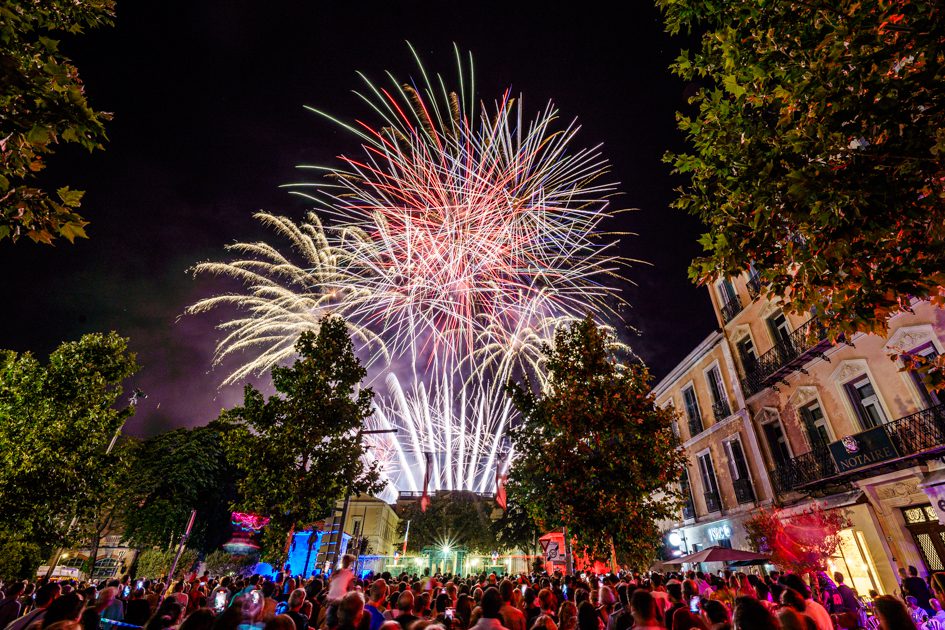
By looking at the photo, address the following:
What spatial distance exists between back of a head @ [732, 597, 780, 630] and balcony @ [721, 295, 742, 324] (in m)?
24.5

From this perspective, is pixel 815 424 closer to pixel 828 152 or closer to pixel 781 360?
pixel 781 360

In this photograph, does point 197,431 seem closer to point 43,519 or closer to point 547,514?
point 43,519

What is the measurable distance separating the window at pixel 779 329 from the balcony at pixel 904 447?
532cm

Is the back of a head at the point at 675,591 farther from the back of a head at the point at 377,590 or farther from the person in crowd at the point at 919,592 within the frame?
the person in crowd at the point at 919,592

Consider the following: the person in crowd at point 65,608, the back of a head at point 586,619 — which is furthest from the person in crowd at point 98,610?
the back of a head at point 586,619

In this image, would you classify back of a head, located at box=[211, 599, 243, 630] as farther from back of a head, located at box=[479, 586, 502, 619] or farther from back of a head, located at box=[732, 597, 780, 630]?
back of a head, located at box=[732, 597, 780, 630]

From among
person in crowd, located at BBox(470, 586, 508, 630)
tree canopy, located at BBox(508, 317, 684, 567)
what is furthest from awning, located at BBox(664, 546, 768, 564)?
person in crowd, located at BBox(470, 586, 508, 630)

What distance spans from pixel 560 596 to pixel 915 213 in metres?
12.2

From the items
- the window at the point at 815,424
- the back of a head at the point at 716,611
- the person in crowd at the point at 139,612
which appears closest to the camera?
the back of a head at the point at 716,611

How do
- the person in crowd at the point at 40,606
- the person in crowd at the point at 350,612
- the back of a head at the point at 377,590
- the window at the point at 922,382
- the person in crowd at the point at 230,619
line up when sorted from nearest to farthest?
the person in crowd at the point at 230,619
the person in crowd at the point at 350,612
the person in crowd at the point at 40,606
the back of a head at the point at 377,590
the window at the point at 922,382

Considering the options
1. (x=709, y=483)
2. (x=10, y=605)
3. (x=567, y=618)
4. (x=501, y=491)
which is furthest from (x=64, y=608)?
(x=501, y=491)

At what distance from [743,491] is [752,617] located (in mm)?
22903

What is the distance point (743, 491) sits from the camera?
22094 mm

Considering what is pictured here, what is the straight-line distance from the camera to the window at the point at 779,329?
20.7 meters
